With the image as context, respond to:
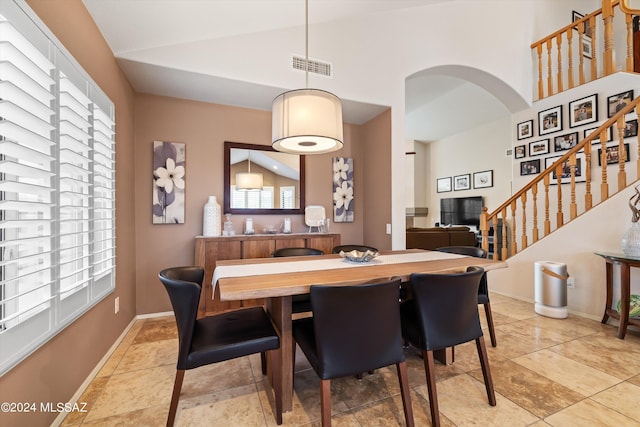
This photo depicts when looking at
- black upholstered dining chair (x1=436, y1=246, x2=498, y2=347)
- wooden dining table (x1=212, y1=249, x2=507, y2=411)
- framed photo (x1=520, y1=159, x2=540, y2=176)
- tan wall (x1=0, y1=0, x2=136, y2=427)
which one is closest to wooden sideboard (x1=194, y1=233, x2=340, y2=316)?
tan wall (x1=0, y1=0, x2=136, y2=427)

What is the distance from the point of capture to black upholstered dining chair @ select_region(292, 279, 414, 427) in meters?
1.33

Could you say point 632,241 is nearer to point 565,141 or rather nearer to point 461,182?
point 565,141

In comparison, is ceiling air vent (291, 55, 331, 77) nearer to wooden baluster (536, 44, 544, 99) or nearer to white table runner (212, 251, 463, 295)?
white table runner (212, 251, 463, 295)

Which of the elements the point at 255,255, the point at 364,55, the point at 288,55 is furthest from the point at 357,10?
the point at 255,255

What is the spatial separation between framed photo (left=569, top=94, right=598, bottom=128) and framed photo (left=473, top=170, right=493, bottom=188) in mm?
3119

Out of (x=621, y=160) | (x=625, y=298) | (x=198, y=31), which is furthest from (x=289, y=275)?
(x=621, y=160)

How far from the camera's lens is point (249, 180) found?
3613 mm

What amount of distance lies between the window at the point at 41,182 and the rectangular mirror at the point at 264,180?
1.56 metres

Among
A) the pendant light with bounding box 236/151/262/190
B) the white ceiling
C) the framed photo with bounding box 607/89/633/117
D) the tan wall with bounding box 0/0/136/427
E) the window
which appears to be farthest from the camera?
the pendant light with bounding box 236/151/262/190

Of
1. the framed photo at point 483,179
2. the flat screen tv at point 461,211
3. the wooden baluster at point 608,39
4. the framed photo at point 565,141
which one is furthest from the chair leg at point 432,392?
the framed photo at point 483,179

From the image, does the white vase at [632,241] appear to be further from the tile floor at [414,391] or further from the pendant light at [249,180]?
the pendant light at [249,180]

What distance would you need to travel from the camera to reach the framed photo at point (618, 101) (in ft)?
11.3

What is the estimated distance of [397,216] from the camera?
3.62m

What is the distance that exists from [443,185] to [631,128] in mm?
5132
